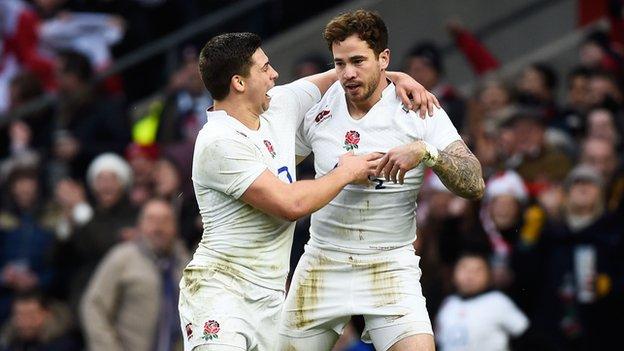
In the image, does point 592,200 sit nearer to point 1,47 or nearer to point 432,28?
point 432,28

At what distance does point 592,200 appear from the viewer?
44.5ft

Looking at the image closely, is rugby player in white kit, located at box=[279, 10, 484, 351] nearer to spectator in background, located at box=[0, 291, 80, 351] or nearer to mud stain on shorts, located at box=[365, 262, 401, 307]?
mud stain on shorts, located at box=[365, 262, 401, 307]

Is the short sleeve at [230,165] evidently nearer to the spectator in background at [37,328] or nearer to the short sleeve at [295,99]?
the short sleeve at [295,99]

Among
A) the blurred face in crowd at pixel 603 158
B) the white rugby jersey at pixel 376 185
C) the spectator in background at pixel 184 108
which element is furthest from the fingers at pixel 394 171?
the spectator in background at pixel 184 108

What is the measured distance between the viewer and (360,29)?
9555 millimetres

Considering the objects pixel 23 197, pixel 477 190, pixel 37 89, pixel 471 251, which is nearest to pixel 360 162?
pixel 477 190

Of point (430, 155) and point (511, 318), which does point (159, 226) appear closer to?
point (511, 318)

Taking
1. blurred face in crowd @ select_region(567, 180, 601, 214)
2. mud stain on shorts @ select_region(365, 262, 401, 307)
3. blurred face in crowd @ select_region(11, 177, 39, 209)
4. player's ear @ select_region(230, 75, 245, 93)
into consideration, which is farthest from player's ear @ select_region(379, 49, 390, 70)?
blurred face in crowd @ select_region(11, 177, 39, 209)

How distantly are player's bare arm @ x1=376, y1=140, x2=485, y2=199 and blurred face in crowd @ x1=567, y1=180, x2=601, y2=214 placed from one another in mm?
4094

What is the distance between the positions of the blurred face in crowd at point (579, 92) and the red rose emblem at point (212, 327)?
22.4 ft

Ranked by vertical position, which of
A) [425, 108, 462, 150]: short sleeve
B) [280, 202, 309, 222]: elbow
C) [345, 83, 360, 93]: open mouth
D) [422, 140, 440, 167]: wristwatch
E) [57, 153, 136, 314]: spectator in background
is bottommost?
[57, 153, 136, 314]: spectator in background

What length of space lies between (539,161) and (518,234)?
136 centimetres

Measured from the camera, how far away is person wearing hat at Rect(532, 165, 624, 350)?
43.1 feet

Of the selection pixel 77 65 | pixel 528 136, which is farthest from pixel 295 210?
pixel 77 65
